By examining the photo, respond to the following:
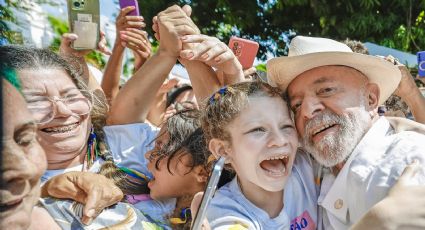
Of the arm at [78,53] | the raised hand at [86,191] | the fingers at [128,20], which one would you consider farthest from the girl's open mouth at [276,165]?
the fingers at [128,20]

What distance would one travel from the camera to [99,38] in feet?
8.62

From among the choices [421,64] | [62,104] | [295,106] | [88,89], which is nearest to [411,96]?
[421,64]

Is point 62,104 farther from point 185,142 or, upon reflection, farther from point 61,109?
point 185,142

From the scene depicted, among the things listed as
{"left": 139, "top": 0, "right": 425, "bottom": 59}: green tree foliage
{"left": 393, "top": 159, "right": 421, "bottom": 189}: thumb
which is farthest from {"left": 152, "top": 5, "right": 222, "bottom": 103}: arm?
{"left": 139, "top": 0, "right": 425, "bottom": 59}: green tree foliage

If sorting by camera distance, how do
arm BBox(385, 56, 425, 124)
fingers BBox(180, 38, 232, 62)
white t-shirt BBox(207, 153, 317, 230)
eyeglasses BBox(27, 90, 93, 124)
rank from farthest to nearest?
arm BBox(385, 56, 425, 124), fingers BBox(180, 38, 232, 62), white t-shirt BBox(207, 153, 317, 230), eyeglasses BBox(27, 90, 93, 124)

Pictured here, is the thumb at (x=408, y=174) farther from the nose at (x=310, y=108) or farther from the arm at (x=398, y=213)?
the nose at (x=310, y=108)

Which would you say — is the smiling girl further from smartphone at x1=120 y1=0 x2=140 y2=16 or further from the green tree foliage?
the green tree foliage

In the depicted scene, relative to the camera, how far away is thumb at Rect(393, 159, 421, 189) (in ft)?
4.75

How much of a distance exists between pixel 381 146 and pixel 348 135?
13cm

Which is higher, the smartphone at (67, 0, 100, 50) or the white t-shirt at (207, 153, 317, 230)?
the smartphone at (67, 0, 100, 50)

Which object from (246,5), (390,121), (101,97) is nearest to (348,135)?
(390,121)

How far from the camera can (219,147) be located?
1.95m

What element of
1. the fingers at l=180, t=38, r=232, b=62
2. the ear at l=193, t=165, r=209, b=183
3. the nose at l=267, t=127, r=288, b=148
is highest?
the fingers at l=180, t=38, r=232, b=62

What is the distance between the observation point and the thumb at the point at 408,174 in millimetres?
1447
